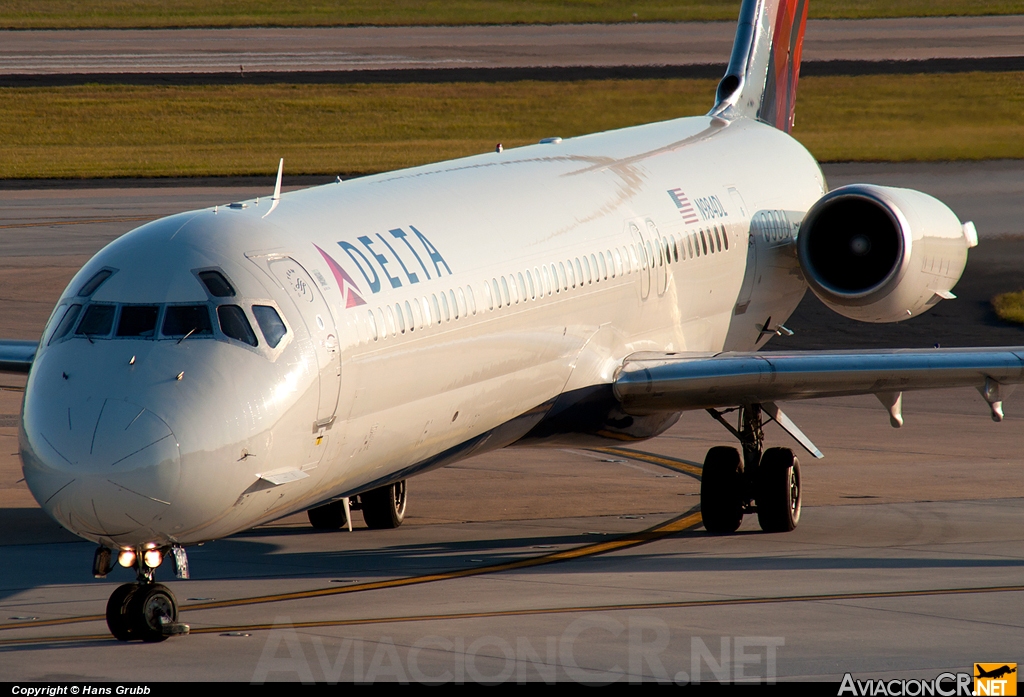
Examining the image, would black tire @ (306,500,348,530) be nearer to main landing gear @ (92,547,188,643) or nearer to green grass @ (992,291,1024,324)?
main landing gear @ (92,547,188,643)

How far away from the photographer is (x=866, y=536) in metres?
17.5

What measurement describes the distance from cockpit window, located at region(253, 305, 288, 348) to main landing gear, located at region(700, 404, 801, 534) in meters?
7.28

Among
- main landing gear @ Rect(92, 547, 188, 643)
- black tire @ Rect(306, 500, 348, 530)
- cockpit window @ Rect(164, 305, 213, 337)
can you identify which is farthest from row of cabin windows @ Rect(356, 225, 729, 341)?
black tire @ Rect(306, 500, 348, 530)

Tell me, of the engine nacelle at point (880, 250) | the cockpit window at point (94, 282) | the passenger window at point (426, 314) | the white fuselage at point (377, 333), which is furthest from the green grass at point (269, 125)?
the cockpit window at point (94, 282)

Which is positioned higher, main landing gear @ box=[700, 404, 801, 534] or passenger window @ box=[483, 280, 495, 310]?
passenger window @ box=[483, 280, 495, 310]

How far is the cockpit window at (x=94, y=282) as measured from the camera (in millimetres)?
12383

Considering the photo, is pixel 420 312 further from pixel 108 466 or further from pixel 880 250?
pixel 880 250

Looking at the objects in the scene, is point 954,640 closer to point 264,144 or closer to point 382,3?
point 264,144

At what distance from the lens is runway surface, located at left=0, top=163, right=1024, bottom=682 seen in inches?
475

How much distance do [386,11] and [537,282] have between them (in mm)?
82445

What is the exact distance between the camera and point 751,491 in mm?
18297

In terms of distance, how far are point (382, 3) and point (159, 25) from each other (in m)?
15.0

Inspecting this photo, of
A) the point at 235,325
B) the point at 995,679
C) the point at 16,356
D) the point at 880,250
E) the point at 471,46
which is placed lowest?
the point at 995,679

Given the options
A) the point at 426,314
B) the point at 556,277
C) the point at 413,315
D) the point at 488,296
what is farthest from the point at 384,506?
the point at 413,315
